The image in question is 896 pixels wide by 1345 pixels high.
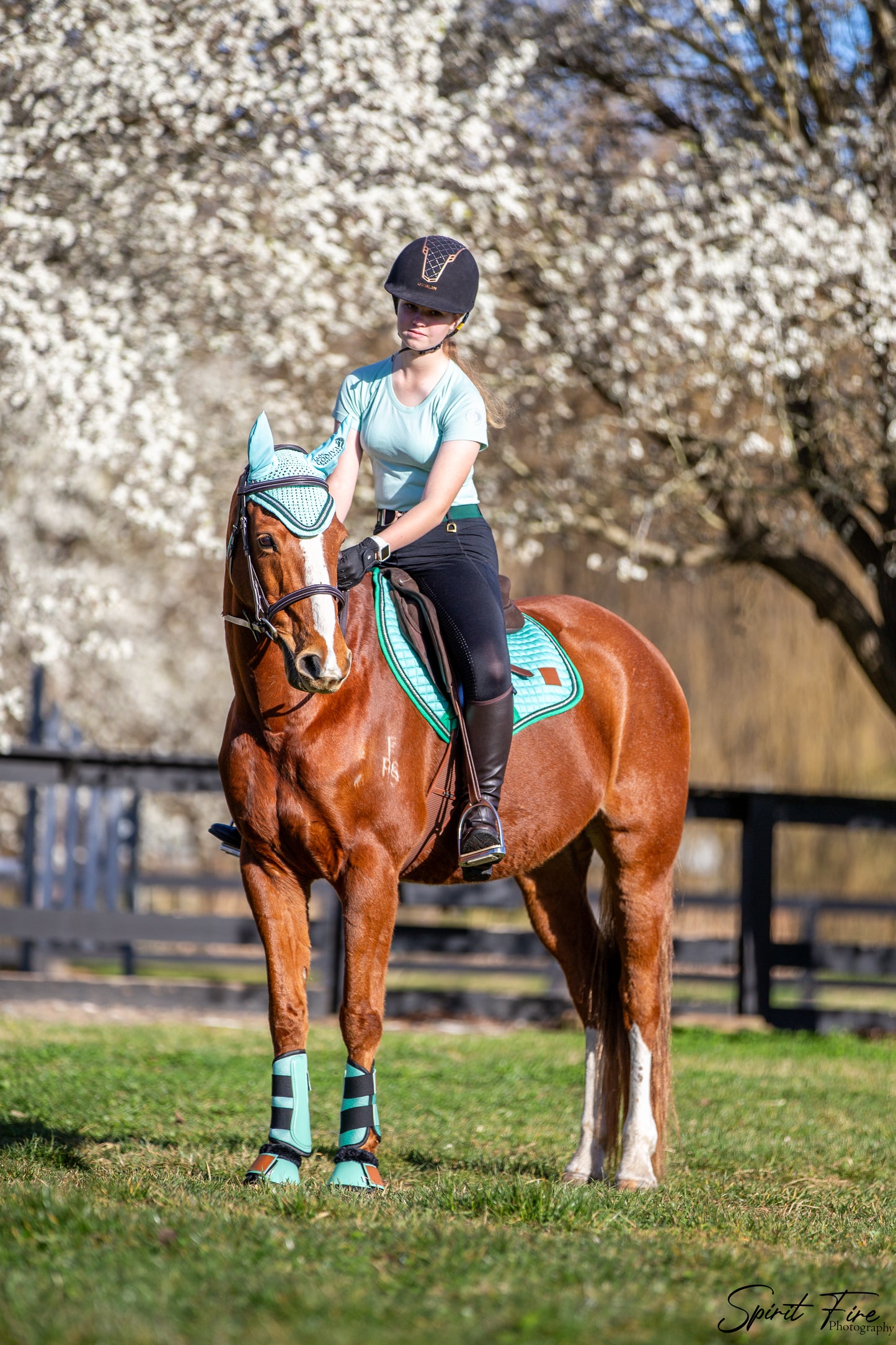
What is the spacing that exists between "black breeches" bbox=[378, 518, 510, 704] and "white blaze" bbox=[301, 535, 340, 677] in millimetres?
590

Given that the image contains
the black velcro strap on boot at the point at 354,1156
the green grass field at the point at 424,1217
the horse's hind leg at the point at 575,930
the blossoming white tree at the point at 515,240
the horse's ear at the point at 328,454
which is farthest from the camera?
the blossoming white tree at the point at 515,240

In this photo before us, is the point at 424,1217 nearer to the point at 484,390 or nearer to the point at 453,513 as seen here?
the point at 453,513

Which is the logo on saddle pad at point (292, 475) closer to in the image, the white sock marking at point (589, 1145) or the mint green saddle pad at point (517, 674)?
the mint green saddle pad at point (517, 674)

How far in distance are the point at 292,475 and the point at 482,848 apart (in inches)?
51.7

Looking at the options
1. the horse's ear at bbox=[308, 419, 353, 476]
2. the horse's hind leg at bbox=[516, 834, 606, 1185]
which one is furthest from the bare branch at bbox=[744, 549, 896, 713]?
the horse's ear at bbox=[308, 419, 353, 476]

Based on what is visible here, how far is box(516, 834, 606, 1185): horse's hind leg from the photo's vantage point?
5000 millimetres

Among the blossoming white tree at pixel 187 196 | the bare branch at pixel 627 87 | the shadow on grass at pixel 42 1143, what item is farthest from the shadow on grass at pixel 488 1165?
the bare branch at pixel 627 87

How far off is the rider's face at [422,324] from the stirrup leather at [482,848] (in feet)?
4.90

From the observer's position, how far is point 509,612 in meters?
4.68

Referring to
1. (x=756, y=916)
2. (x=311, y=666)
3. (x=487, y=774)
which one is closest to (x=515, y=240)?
(x=756, y=916)

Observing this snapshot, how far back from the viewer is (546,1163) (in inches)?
198

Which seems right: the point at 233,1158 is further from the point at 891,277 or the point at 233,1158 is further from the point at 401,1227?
the point at 891,277

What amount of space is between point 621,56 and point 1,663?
9218 millimetres

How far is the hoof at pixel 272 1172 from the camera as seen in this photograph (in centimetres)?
386
